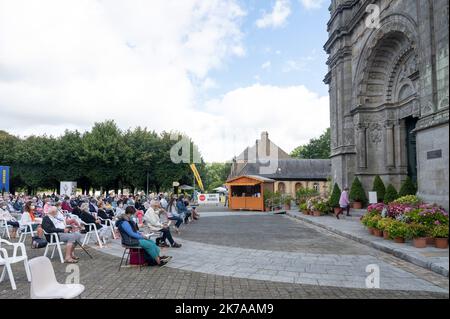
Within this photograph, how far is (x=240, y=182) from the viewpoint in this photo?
93.1ft

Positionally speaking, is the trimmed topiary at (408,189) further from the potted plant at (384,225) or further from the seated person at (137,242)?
the seated person at (137,242)

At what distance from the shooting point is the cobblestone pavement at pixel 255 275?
5531mm

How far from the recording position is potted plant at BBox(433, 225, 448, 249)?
27.0ft

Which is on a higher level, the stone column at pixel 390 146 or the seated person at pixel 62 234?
the stone column at pixel 390 146

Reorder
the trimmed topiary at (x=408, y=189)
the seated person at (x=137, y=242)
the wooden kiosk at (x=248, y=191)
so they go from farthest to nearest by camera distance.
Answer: the wooden kiosk at (x=248, y=191), the trimmed topiary at (x=408, y=189), the seated person at (x=137, y=242)

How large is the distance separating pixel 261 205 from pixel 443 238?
19.3 metres

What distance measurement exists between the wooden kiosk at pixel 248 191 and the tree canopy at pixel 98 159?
16.4 metres

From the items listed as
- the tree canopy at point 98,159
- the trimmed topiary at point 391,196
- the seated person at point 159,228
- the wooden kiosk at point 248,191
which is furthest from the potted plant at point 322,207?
the tree canopy at point 98,159

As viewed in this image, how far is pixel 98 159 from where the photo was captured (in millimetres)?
40656

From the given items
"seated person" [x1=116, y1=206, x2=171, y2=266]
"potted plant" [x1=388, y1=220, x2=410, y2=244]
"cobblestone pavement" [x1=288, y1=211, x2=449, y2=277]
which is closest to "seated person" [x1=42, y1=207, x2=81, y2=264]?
"seated person" [x1=116, y1=206, x2=171, y2=266]

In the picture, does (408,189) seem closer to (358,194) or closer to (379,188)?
(379,188)

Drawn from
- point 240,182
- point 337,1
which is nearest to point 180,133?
point 240,182

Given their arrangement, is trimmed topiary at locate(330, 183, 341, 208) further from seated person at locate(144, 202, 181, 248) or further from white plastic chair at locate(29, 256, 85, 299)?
white plastic chair at locate(29, 256, 85, 299)
